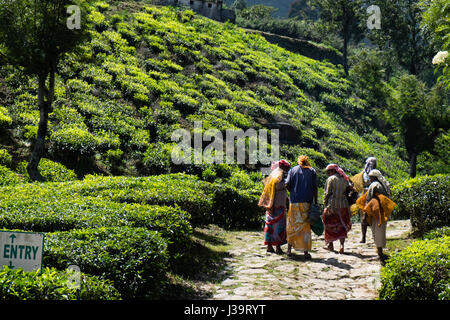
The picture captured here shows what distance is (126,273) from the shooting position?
4820 millimetres

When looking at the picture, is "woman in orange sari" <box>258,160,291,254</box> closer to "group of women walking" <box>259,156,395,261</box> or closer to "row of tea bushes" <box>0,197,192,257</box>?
"group of women walking" <box>259,156,395,261</box>

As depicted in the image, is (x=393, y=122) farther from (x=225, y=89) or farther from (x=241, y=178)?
(x=241, y=178)

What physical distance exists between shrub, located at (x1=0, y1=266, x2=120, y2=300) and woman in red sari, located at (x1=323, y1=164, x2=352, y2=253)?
5995 mm

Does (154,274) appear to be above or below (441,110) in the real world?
below

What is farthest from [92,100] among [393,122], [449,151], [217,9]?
[217,9]

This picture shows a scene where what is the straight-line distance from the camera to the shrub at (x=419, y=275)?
4742 mm

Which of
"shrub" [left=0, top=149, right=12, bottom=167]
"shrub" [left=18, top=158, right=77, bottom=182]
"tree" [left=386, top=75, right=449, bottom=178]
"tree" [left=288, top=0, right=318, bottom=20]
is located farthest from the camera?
"tree" [left=288, top=0, right=318, bottom=20]

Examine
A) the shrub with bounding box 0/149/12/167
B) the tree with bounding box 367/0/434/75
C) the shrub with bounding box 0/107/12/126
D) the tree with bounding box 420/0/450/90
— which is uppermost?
the tree with bounding box 367/0/434/75

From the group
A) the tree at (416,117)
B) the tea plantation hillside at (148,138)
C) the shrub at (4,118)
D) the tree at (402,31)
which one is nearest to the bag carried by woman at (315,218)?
the tea plantation hillside at (148,138)

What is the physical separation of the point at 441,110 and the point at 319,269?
2065cm

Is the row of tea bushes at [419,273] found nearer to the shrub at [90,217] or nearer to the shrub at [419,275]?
the shrub at [419,275]

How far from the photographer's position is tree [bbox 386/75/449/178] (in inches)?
928

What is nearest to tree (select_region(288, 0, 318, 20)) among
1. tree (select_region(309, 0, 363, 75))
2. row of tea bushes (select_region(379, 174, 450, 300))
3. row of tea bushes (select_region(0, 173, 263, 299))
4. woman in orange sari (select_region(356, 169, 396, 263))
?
Result: tree (select_region(309, 0, 363, 75))

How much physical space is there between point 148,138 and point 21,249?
12943 millimetres
